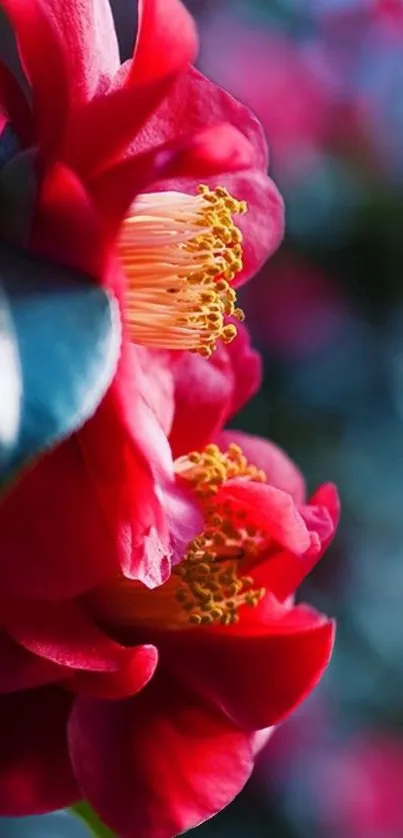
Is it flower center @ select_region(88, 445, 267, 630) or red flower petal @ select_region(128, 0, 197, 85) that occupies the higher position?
red flower petal @ select_region(128, 0, 197, 85)

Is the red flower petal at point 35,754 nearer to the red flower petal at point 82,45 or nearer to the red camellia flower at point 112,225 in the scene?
the red camellia flower at point 112,225

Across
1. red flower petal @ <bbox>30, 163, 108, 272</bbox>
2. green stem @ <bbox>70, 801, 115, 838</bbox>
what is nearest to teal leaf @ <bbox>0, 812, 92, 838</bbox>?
green stem @ <bbox>70, 801, 115, 838</bbox>

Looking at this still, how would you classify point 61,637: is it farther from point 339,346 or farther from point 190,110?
point 339,346

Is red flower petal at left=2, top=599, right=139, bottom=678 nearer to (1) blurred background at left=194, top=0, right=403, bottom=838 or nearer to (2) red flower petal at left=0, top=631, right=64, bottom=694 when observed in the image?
(2) red flower petal at left=0, top=631, right=64, bottom=694

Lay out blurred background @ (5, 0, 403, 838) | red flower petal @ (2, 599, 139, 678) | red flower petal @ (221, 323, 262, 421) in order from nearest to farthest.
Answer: red flower petal @ (2, 599, 139, 678) → red flower petal @ (221, 323, 262, 421) → blurred background @ (5, 0, 403, 838)

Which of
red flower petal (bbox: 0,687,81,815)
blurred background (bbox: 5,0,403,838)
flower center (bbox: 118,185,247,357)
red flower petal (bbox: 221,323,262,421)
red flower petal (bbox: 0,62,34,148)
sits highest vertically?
red flower petal (bbox: 0,62,34,148)

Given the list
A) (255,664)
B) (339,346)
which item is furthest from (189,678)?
(339,346)

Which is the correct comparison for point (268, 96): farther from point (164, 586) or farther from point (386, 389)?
point (164, 586)

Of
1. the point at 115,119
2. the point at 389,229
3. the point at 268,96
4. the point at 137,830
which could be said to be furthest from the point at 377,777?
the point at 115,119
